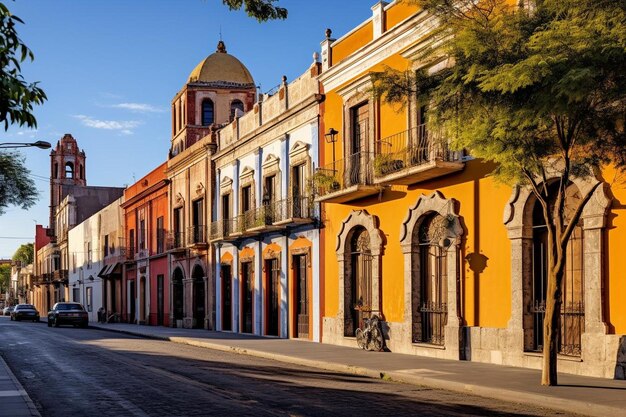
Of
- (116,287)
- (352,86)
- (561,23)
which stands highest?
(352,86)

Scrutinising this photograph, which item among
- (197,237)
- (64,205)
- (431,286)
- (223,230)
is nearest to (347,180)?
(431,286)

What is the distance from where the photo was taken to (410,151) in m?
19.4

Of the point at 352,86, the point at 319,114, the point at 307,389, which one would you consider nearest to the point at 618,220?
the point at 307,389

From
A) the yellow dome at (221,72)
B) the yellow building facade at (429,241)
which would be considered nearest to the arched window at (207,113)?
the yellow dome at (221,72)

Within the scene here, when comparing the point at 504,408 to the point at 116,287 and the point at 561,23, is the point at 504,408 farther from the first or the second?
the point at 116,287

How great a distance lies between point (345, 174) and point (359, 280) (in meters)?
3.03

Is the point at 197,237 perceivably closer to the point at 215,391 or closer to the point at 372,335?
the point at 372,335

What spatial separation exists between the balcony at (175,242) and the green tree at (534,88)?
25.6 m

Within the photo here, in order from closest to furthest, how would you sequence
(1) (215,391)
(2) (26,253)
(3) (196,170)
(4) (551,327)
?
(1) (215,391)
(4) (551,327)
(3) (196,170)
(2) (26,253)

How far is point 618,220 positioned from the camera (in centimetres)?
1447

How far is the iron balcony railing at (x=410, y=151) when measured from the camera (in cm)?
1834

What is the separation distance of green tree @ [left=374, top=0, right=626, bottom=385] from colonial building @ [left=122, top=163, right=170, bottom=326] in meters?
29.5

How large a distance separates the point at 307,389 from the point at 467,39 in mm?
5915

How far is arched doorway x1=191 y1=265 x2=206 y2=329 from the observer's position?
36656 mm
